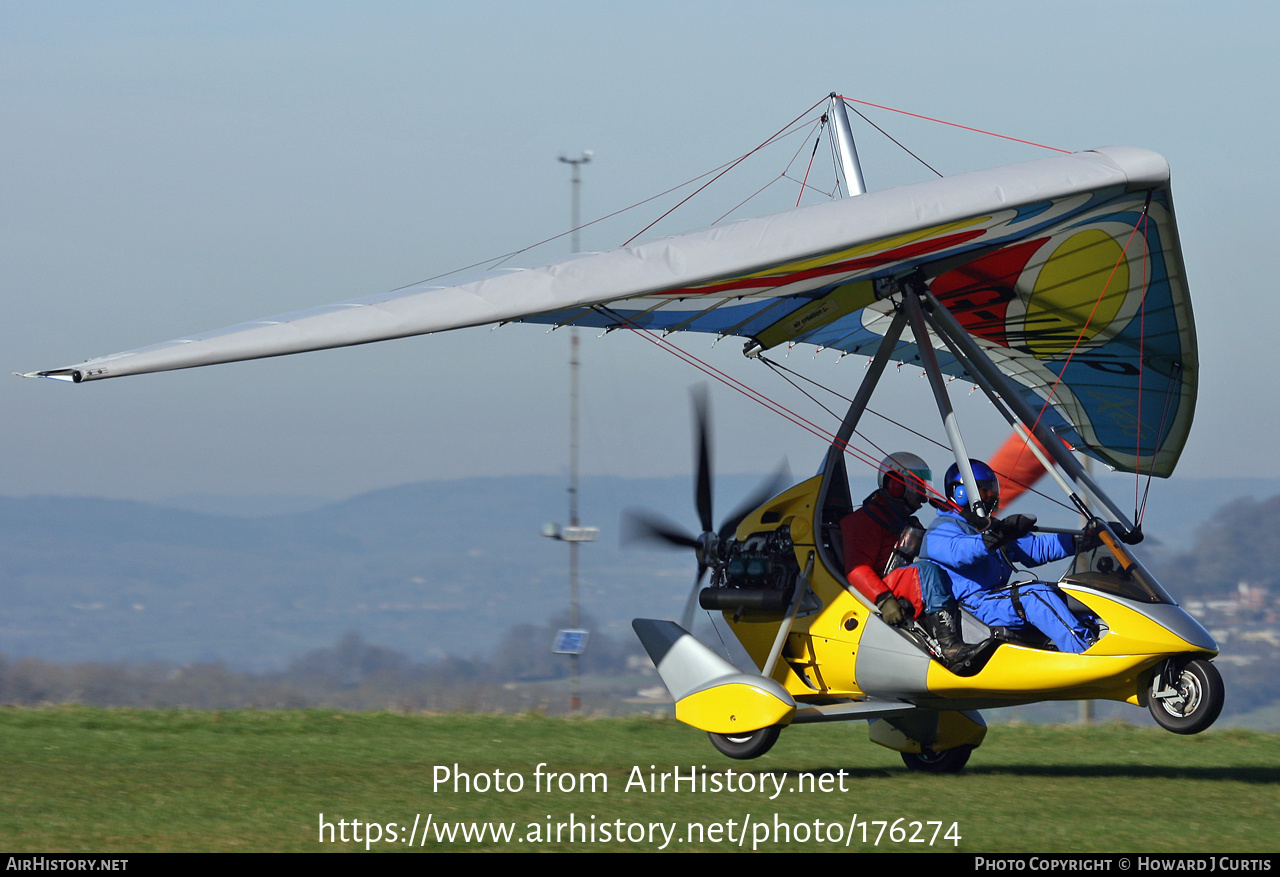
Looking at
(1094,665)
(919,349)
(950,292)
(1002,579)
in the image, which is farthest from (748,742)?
(950,292)

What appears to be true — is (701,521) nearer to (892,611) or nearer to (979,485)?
(892,611)

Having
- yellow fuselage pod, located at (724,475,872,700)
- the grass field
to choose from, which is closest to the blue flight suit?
yellow fuselage pod, located at (724,475,872,700)

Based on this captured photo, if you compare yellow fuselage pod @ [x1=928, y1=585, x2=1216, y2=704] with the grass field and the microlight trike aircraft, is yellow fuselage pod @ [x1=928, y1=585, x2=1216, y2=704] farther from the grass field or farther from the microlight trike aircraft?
the grass field

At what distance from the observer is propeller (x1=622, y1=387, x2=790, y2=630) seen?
10.9m

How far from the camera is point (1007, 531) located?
908 centimetres

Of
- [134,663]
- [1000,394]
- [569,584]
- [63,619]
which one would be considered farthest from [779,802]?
[63,619]

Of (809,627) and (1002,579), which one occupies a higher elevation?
(1002,579)

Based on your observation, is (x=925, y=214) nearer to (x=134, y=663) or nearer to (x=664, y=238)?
(x=664, y=238)

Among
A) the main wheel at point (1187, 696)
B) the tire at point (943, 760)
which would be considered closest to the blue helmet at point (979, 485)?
the main wheel at point (1187, 696)

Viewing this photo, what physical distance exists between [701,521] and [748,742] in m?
1.99

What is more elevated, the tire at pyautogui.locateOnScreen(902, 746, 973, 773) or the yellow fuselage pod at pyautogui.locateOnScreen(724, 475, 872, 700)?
the yellow fuselage pod at pyautogui.locateOnScreen(724, 475, 872, 700)

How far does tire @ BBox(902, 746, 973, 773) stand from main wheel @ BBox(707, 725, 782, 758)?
146 centimetres

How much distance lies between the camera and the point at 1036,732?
44.2 feet

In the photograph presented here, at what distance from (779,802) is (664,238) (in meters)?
3.74
